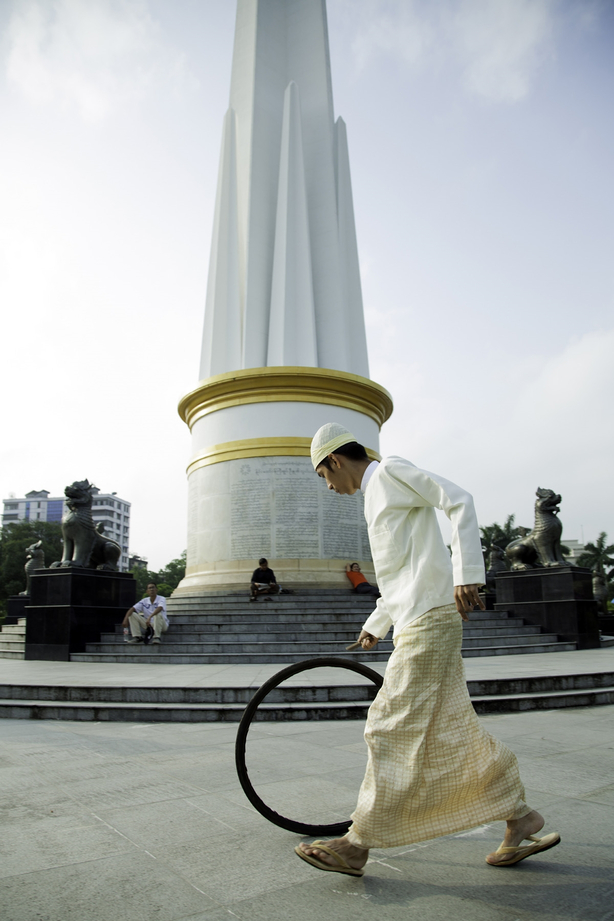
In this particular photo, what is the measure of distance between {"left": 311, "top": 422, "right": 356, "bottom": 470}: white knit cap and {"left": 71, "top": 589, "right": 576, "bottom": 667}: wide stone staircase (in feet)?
22.0

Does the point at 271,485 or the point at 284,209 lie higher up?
the point at 284,209

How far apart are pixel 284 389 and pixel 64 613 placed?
7933mm

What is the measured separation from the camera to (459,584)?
2418 millimetres

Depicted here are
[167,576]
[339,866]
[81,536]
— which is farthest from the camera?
[167,576]

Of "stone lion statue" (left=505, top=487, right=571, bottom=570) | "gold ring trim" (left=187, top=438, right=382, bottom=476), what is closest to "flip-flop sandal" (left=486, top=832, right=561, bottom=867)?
"stone lion statue" (left=505, top=487, right=571, bottom=570)

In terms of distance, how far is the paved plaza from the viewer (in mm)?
2131

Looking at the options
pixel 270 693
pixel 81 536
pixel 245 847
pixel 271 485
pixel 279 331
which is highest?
pixel 279 331

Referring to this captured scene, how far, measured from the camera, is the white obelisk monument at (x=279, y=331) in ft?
51.4

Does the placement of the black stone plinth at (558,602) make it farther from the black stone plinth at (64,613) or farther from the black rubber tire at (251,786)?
the black rubber tire at (251,786)

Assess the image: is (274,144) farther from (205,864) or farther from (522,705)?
(205,864)

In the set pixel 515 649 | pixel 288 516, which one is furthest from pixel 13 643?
pixel 515 649

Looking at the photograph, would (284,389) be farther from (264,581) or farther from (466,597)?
(466,597)

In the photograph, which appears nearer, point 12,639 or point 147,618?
point 147,618

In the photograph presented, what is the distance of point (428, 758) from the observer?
242cm
